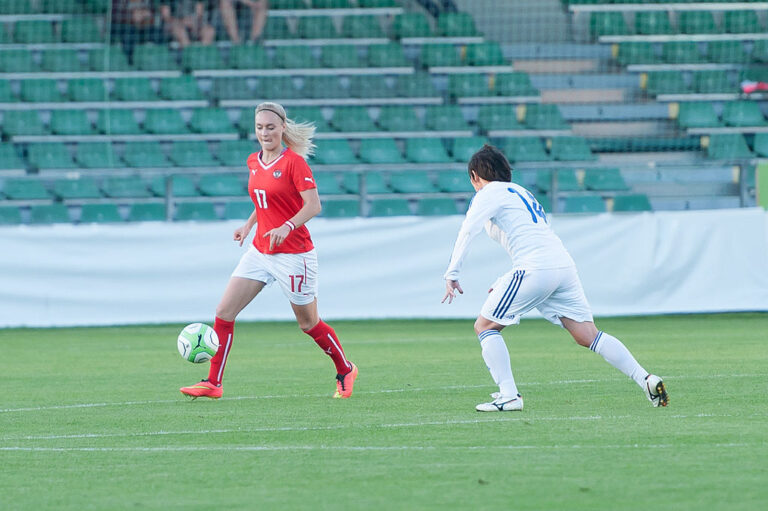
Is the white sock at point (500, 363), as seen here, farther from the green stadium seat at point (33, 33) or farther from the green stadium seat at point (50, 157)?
the green stadium seat at point (33, 33)

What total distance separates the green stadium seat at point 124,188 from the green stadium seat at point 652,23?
40.5 feet

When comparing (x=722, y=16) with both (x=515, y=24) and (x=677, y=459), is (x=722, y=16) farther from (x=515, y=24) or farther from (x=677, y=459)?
(x=677, y=459)

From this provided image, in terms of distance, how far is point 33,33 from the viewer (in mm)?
25969

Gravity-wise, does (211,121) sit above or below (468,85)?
below

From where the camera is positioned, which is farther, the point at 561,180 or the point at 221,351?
the point at 561,180

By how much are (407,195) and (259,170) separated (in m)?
12.1

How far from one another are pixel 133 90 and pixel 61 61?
178 centimetres

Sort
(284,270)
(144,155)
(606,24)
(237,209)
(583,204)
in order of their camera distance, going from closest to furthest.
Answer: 1. (284,270)
2. (237,209)
3. (583,204)
4. (144,155)
5. (606,24)

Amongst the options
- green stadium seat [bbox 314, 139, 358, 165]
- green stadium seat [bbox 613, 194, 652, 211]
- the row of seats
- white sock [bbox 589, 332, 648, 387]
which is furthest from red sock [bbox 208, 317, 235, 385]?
the row of seats

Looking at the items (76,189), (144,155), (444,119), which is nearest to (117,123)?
(144,155)

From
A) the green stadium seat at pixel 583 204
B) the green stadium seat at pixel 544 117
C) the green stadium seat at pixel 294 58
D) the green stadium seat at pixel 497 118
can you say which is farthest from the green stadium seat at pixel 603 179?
the green stadium seat at pixel 294 58

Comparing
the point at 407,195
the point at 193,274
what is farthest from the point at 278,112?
the point at 407,195

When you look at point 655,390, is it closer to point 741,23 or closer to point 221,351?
point 221,351

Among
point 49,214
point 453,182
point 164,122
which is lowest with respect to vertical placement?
point 49,214
